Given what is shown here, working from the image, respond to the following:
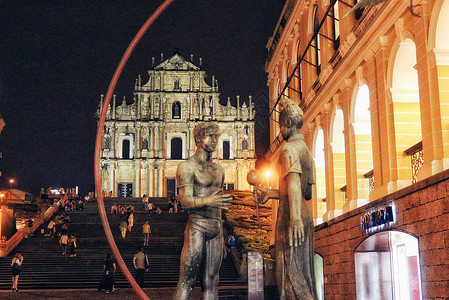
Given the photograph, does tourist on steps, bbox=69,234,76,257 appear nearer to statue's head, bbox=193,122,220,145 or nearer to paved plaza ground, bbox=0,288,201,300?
paved plaza ground, bbox=0,288,201,300

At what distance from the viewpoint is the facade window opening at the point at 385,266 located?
19.0 metres

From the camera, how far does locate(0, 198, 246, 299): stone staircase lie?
91.7 feet

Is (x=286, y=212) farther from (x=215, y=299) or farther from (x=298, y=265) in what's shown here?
(x=215, y=299)

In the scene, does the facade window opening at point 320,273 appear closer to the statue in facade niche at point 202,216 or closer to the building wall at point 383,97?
the building wall at point 383,97

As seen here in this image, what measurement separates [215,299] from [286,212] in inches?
70.6

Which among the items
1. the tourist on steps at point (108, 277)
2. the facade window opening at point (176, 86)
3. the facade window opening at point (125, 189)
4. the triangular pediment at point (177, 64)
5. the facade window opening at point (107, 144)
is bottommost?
the tourist on steps at point (108, 277)

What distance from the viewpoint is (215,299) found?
9.02 meters

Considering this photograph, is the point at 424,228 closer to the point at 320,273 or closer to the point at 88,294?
the point at 320,273

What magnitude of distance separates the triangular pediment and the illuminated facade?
5655cm

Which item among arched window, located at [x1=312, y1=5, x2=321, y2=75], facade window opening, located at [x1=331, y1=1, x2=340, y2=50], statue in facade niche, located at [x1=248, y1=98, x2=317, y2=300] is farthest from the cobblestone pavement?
statue in facade niche, located at [x1=248, y1=98, x2=317, y2=300]

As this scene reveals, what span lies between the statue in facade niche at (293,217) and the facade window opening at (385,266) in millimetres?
11202

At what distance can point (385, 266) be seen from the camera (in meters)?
21.1

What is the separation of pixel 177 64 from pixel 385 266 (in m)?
68.7

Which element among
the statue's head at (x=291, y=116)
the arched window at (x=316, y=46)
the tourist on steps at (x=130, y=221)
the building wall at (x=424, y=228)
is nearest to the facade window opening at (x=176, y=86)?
the tourist on steps at (x=130, y=221)
